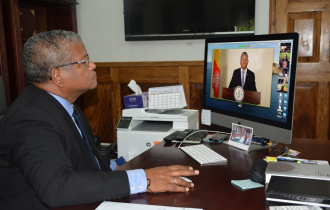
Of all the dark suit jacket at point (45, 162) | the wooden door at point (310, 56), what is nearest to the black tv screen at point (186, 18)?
the wooden door at point (310, 56)

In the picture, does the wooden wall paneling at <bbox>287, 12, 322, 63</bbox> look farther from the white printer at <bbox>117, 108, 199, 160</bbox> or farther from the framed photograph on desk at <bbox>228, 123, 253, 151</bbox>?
the framed photograph on desk at <bbox>228, 123, 253, 151</bbox>

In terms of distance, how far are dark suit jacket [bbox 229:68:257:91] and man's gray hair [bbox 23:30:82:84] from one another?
77cm

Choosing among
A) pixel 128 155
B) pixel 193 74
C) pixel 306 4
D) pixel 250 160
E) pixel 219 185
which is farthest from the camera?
pixel 193 74

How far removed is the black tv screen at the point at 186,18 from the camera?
322 cm

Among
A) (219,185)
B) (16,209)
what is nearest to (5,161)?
(16,209)

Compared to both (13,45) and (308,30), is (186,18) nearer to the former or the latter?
(308,30)

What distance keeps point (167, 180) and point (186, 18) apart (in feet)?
8.26

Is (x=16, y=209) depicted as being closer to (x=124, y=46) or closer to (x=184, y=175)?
(x=184, y=175)

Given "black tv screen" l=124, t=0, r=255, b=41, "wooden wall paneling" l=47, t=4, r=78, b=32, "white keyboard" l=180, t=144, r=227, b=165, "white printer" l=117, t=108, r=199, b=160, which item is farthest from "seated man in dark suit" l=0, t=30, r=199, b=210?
"wooden wall paneling" l=47, t=4, r=78, b=32

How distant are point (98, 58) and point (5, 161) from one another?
2.64 m

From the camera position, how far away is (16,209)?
3.88 feet

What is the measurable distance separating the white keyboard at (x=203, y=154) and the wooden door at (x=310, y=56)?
1.91 m

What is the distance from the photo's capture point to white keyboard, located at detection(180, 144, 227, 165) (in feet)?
4.56

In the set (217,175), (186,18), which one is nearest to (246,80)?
(217,175)
